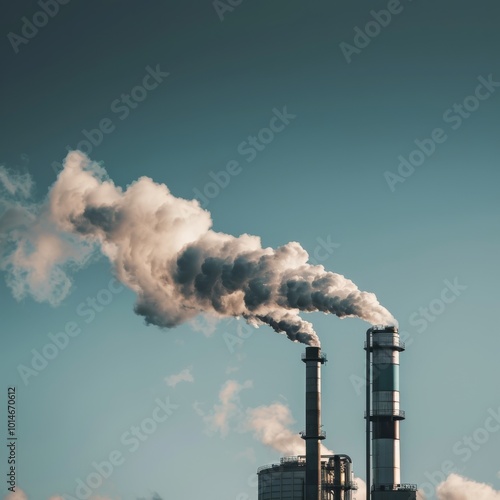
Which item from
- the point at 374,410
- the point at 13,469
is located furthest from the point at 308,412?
the point at 13,469

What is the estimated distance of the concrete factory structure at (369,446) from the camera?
9931cm

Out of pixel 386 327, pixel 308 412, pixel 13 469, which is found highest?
pixel 386 327

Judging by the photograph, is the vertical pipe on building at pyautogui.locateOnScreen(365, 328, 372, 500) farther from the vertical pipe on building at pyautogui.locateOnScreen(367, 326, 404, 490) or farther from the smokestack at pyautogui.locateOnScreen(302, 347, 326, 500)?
the smokestack at pyautogui.locateOnScreen(302, 347, 326, 500)

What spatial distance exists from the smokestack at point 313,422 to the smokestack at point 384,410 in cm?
399

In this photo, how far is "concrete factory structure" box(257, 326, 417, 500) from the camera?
99312mm

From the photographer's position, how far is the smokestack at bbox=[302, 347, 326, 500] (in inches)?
3905

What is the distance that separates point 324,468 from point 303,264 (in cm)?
1653

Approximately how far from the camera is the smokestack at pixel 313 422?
99188 millimetres

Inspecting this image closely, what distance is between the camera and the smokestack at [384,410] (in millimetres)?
99438

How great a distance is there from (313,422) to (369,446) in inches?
195

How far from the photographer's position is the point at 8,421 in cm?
9138

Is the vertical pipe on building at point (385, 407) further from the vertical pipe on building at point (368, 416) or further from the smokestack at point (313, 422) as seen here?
the smokestack at point (313, 422)

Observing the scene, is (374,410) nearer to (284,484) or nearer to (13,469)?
(284,484)

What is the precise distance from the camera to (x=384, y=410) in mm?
100562
